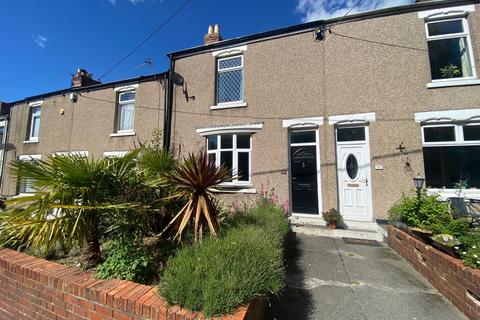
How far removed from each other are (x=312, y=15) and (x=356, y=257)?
7667mm

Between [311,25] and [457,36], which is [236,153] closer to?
[311,25]

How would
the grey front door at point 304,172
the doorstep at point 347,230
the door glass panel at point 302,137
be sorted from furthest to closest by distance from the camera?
1. the door glass panel at point 302,137
2. the grey front door at point 304,172
3. the doorstep at point 347,230

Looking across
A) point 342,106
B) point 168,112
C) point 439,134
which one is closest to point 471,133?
point 439,134

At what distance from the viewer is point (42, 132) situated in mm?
13828

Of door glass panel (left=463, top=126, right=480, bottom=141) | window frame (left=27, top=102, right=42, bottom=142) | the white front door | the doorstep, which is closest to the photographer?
the doorstep

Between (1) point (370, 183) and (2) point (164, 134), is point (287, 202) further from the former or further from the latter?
(2) point (164, 134)

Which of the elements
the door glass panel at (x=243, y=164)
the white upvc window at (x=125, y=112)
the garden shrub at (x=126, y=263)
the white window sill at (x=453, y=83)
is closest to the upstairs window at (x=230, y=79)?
the door glass panel at (x=243, y=164)

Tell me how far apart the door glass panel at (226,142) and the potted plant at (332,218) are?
13.1 feet

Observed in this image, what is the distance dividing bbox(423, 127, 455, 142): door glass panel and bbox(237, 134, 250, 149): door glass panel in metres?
5.23

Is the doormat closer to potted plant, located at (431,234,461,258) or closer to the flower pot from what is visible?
the flower pot

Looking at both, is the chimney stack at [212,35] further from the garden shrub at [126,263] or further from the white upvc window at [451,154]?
the garden shrub at [126,263]

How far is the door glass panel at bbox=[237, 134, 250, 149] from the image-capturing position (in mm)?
8844

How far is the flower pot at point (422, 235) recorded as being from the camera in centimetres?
419

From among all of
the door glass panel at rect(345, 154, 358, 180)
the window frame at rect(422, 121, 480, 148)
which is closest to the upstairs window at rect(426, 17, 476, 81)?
the window frame at rect(422, 121, 480, 148)
